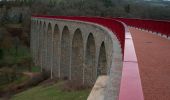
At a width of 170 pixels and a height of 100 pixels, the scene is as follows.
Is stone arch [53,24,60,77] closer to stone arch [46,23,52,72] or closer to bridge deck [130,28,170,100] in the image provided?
stone arch [46,23,52,72]

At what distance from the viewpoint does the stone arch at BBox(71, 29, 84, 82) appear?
30.9 meters

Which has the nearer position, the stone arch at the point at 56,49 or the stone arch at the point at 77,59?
the stone arch at the point at 77,59

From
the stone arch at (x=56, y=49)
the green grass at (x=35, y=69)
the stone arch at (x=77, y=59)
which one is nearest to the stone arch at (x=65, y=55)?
the stone arch at (x=56, y=49)

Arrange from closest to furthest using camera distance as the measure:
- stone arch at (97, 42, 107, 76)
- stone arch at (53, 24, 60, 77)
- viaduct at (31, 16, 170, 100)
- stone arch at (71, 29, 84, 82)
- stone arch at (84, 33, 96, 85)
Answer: viaduct at (31, 16, 170, 100) < stone arch at (97, 42, 107, 76) < stone arch at (84, 33, 96, 85) < stone arch at (71, 29, 84, 82) < stone arch at (53, 24, 60, 77)

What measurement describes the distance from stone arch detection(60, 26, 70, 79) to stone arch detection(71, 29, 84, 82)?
2.67 meters

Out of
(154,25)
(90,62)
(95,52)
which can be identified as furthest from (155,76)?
(90,62)

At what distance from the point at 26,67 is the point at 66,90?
3044 centimetres

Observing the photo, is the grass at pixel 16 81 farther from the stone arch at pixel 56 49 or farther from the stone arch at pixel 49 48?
the stone arch at pixel 56 49

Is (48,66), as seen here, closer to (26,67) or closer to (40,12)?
(26,67)

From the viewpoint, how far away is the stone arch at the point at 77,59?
1218 inches

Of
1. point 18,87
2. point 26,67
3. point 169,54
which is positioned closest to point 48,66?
point 18,87

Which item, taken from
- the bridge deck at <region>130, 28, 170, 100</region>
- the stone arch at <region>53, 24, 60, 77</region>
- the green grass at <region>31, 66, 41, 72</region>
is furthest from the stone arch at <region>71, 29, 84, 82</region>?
the bridge deck at <region>130, 28, 170, 100</region>

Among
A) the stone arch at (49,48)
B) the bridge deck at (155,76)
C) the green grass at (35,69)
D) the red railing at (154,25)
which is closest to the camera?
the bridge deck at (155,76)

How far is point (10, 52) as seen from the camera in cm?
7306
